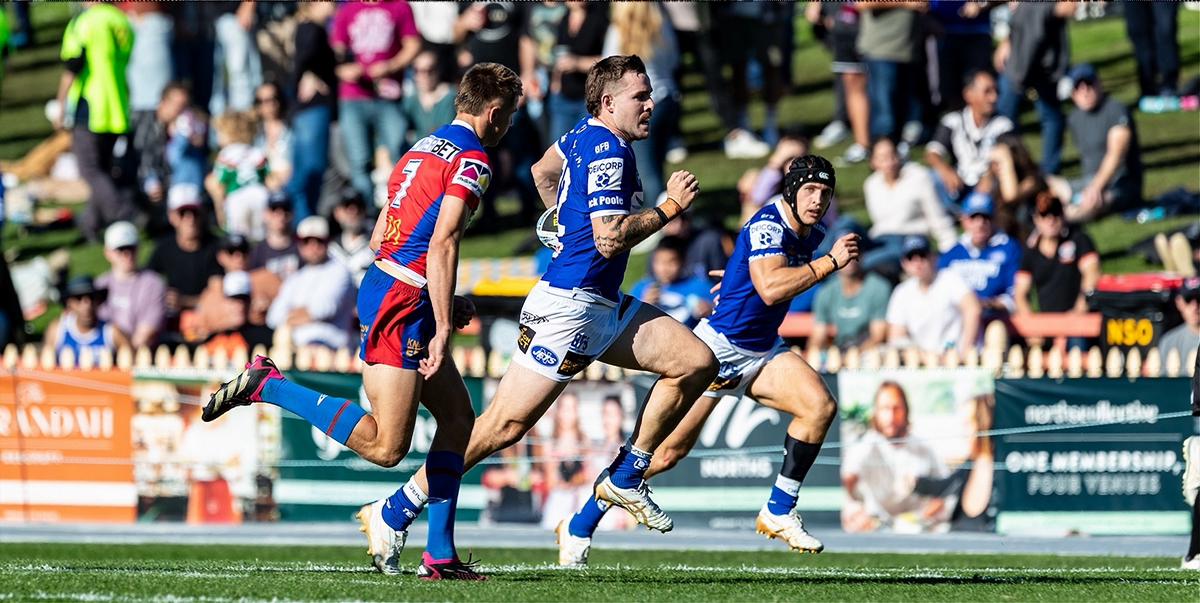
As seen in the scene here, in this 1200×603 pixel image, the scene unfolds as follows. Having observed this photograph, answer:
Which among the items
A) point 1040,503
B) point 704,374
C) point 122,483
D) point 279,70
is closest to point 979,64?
point 1040,503

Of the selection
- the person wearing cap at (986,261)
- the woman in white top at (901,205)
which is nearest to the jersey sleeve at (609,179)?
the person wearing cap at (986,261)

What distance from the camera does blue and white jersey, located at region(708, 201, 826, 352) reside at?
344 inches

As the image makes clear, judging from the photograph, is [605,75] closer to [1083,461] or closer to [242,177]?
[1083,461]

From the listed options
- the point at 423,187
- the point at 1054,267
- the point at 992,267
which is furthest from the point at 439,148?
the point at 1054,267

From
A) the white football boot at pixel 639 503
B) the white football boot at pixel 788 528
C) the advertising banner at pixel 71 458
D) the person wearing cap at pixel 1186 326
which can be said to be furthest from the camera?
the advertising banner at pixel 71 458

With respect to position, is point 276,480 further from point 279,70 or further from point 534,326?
point 279,70

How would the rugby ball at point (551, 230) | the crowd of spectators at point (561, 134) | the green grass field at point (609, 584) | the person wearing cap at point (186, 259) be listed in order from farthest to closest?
the person wearing cap at point (186, 259) → the crowd of spectators at point (561, 134) → the rugby ball at point (551, 230) → the green grass field at point (609, 584)

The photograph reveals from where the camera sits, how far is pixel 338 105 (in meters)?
18.4

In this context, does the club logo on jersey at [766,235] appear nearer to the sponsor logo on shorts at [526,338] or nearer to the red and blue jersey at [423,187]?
the sponsor logo on shorts at [526,338]

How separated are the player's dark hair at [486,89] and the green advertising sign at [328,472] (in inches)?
253

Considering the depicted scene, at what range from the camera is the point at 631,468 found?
8.11 m

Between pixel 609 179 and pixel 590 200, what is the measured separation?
0.43 feet

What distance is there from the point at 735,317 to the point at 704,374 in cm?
98

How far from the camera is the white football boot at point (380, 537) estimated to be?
309 inches
